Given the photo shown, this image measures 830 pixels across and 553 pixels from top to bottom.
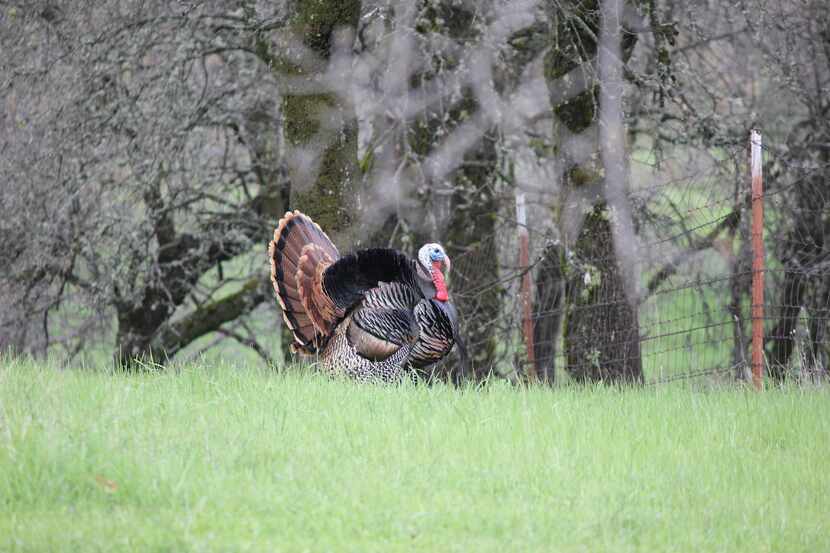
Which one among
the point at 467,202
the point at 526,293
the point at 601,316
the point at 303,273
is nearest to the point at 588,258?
the point at 601,316

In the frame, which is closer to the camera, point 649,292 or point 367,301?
point 367,301

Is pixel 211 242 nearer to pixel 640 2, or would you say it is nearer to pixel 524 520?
pixel 640 2

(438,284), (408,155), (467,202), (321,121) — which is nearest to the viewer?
(438,284)

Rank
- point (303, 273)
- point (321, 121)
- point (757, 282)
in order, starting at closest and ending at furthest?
point (757, 282), point (303, 273), point (321, 121)

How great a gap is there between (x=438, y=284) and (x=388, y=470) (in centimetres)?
342

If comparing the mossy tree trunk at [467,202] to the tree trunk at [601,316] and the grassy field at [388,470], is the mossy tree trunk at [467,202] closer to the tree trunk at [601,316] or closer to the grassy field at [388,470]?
the tree trunk at [601,316]

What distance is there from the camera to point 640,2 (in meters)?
10.4

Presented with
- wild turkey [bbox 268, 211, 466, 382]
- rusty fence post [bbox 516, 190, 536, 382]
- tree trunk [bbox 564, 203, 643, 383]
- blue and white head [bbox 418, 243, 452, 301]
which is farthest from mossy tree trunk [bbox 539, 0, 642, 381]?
wild turkey [bbox 268, 211, 466, 382]

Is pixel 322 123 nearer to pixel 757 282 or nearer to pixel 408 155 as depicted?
pixel 408 155

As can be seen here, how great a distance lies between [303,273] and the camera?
32.3ft

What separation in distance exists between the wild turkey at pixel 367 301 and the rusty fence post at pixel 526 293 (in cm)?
145

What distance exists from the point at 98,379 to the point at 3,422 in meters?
1.90

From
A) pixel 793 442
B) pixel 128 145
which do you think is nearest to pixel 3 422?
pixel 793 442

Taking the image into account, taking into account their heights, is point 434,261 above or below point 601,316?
above
